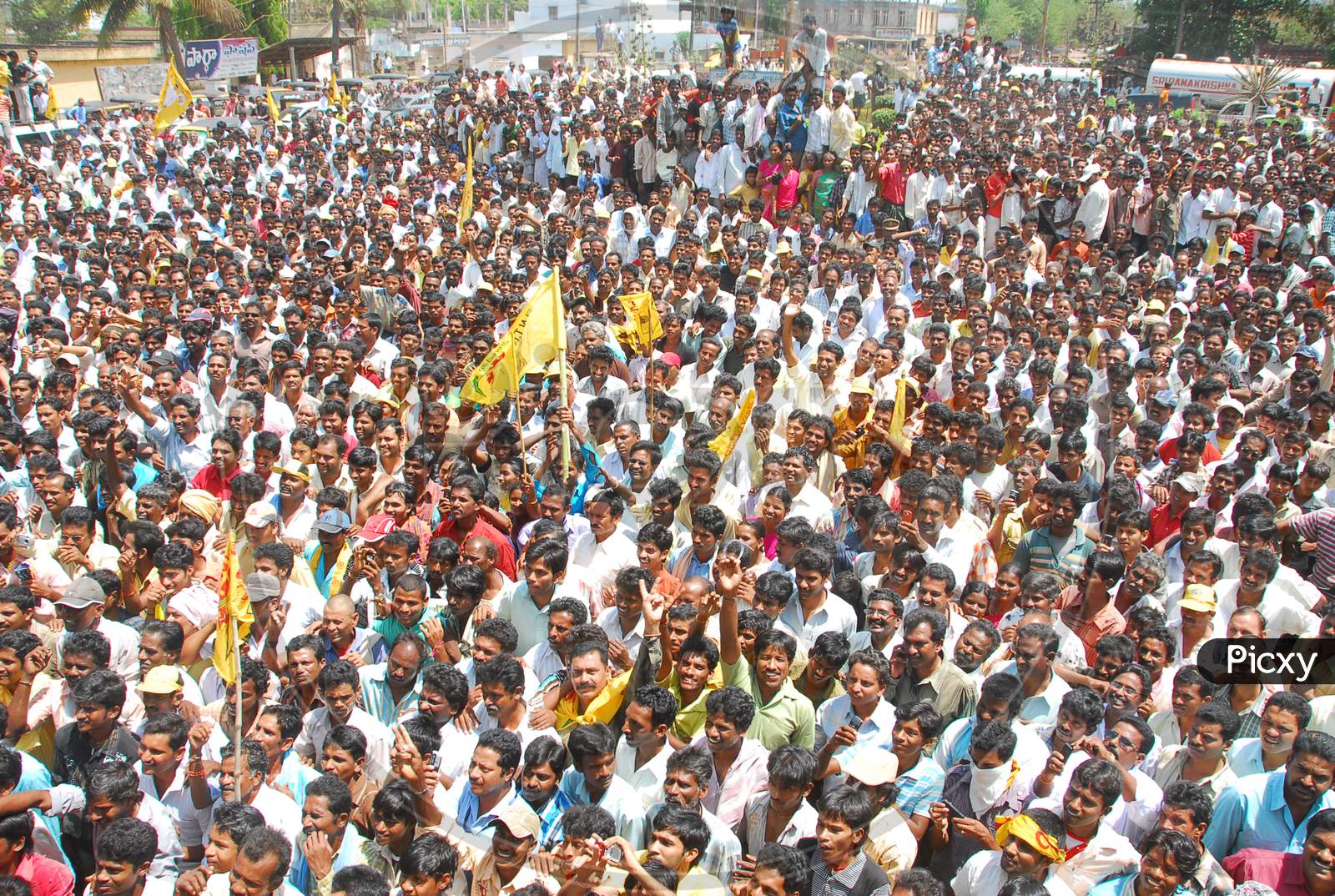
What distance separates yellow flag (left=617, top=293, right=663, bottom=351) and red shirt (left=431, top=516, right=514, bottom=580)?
7.71 ft

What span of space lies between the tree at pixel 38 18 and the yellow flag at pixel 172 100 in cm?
3264

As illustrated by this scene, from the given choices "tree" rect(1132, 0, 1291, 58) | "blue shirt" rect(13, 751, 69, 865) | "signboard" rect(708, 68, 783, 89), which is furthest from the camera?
"tree" rect(1132, 0, 1291, 58)

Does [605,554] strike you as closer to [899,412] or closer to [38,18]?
[899,412]

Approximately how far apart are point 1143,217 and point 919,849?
11.2 m

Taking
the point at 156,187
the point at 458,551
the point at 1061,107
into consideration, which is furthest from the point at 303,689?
the point at 1061,107

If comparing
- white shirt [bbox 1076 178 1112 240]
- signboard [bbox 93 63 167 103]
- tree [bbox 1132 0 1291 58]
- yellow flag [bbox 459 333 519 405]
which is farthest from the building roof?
yellow flag [bbox 459 333 519 405]

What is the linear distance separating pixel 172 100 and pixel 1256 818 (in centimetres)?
1900

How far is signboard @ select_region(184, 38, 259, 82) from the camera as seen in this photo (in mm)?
25328

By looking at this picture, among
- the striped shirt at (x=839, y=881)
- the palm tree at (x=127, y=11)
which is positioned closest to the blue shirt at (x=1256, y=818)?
the striped shirt at (x=839, y=881)

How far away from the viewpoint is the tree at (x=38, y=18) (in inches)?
1779

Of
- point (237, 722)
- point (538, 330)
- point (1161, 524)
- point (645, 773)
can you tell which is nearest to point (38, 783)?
point (237, 722)

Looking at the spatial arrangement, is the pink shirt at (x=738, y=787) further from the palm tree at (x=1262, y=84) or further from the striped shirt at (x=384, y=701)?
the palm tree at (x=1262, y=84)

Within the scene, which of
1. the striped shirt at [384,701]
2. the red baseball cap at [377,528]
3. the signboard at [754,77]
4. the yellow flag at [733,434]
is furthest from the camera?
the signboard at [754,77]

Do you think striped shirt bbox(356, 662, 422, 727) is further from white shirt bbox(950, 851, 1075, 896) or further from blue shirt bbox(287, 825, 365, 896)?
white shirt bbox(950, 851, 1075, 896)
